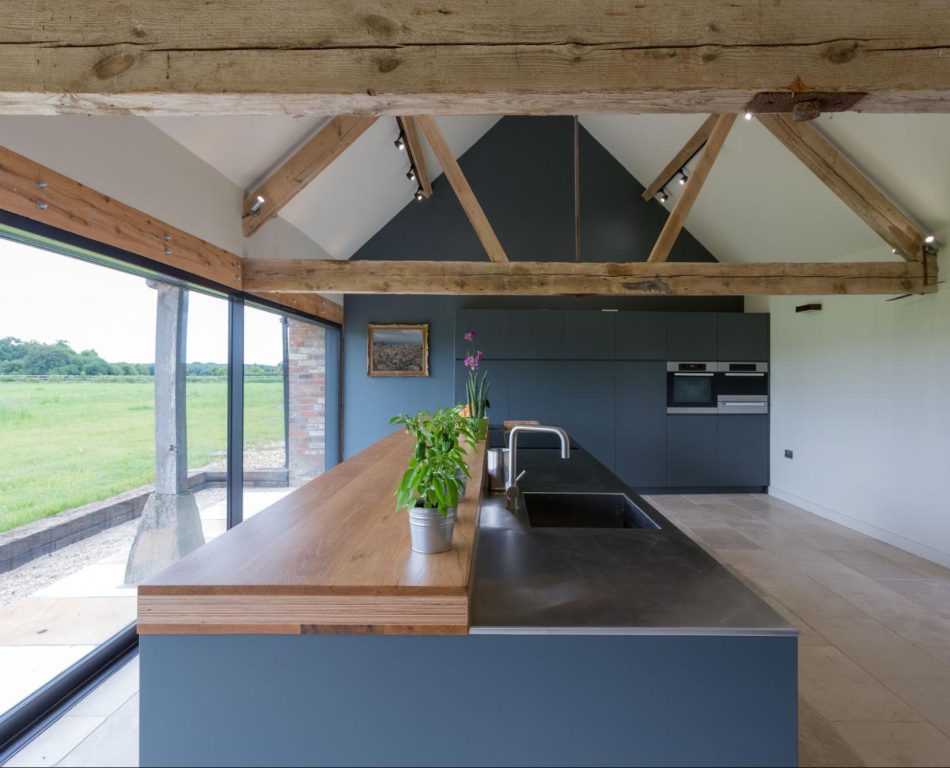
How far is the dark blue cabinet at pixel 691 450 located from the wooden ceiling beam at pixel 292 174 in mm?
4394

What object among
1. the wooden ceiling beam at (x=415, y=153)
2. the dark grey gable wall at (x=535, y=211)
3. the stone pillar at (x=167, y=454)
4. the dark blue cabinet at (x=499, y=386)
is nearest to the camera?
the stone pillar at (x=167, y=454)

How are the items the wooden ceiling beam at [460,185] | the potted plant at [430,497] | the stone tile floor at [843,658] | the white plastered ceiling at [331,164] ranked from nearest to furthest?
the potted plant at [430,497]
the stone tile floor at [843,658]
the white plastered ceiling at [331,164]
the wooden ceiling beam at [460,185]

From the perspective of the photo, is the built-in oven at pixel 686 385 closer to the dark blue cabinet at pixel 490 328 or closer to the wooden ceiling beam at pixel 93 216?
the dark blue cabinet at pixel 490 328

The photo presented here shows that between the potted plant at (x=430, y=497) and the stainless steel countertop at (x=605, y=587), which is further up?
the potted plant at (x=430, y=497)

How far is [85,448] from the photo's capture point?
2475 millimetres

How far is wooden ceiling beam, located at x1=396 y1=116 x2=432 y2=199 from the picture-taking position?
4473mm

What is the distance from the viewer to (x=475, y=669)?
1089 mm

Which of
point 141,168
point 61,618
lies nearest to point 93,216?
point 141,168

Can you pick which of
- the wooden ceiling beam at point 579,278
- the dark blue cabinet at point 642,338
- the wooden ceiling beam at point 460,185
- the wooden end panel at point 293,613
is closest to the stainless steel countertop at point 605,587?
the wooden end panel at point 293,613

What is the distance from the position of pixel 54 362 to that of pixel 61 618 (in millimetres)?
1237

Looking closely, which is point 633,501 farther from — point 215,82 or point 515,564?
point 215,82

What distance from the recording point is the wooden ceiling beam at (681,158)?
178 inches

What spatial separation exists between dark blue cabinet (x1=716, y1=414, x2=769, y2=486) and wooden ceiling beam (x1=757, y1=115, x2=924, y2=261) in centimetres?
246

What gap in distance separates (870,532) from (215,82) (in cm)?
555
